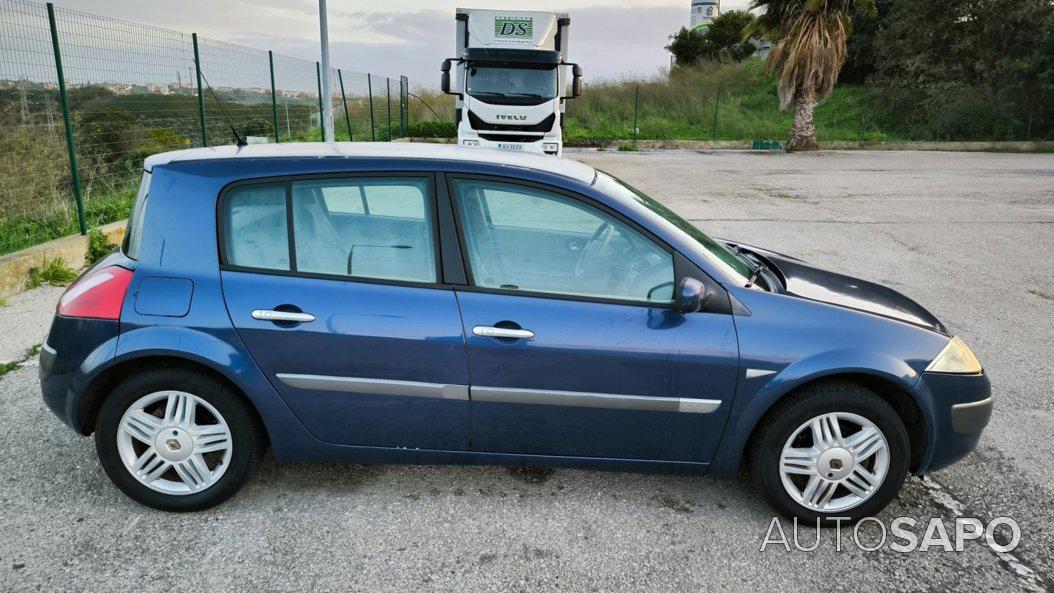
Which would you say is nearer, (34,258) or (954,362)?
(954,362)

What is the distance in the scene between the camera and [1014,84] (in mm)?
26453

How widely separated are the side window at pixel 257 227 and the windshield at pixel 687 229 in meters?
1.36

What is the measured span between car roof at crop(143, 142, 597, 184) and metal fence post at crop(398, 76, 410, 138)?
2220 cm

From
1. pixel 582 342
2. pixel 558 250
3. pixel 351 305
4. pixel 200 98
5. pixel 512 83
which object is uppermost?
pixel 512 83

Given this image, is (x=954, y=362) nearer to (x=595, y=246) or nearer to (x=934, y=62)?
(x=595, y=246)

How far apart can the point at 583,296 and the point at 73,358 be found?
2092mm

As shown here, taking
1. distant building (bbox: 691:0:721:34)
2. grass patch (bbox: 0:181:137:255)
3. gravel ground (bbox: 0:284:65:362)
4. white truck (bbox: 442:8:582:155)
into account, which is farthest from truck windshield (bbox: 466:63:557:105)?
distant building (bbox: 691:0:721:34)

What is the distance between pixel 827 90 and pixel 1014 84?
7627 mm

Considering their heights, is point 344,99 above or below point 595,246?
above

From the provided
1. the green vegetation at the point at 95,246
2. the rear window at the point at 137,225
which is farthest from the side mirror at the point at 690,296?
the green vegetation at the point at 95,246

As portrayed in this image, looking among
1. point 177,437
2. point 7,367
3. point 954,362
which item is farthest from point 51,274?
point 954,362

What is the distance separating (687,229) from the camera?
10.8 ft

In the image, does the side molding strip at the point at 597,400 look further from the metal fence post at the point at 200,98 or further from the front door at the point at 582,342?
the metal fence post at the point at 200,98

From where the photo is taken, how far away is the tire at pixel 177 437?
2.92 metres
